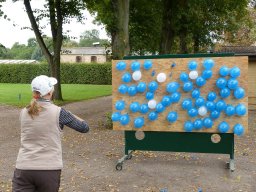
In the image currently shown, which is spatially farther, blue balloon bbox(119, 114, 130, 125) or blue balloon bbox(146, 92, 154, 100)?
blue balloon bbox(119, 114, 130, 125)

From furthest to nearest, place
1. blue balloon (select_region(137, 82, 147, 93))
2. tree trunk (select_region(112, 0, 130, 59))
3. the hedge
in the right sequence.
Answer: the hedge, tree trunk (select_region(112, 0, 130, 59)), blue balloon (select_region(137, 82, 147, 93))

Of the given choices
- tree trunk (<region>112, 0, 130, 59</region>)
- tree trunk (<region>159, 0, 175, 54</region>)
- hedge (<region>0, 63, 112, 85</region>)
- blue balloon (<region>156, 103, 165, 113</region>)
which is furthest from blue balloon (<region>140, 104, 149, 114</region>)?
hedge (<region>0, 63, 112, 85</region>)

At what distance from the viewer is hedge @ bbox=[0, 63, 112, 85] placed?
4806 centimetres

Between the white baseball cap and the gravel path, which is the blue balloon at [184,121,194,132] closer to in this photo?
the gravel path

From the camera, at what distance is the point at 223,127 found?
25.0 ft

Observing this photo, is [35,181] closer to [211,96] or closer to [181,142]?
[211,96]

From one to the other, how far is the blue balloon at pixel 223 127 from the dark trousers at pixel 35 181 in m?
4.25

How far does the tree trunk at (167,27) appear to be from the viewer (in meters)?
23.0

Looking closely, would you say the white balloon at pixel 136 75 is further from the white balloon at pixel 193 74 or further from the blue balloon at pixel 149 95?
the white balloon at pixel 193 74

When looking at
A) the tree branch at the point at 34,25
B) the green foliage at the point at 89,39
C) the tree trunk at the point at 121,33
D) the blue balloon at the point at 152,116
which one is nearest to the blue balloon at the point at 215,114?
the blue balloon at the point at 152,116

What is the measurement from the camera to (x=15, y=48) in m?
156

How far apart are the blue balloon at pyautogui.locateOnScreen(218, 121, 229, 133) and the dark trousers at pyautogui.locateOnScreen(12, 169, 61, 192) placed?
425 centimetres

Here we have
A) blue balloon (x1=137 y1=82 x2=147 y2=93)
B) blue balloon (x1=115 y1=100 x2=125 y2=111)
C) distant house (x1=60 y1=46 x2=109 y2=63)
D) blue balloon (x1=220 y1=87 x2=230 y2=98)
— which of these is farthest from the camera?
distant house (x1=60 y1=46 x2=109 y2=63)

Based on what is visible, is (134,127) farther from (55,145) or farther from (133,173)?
(55,145)
